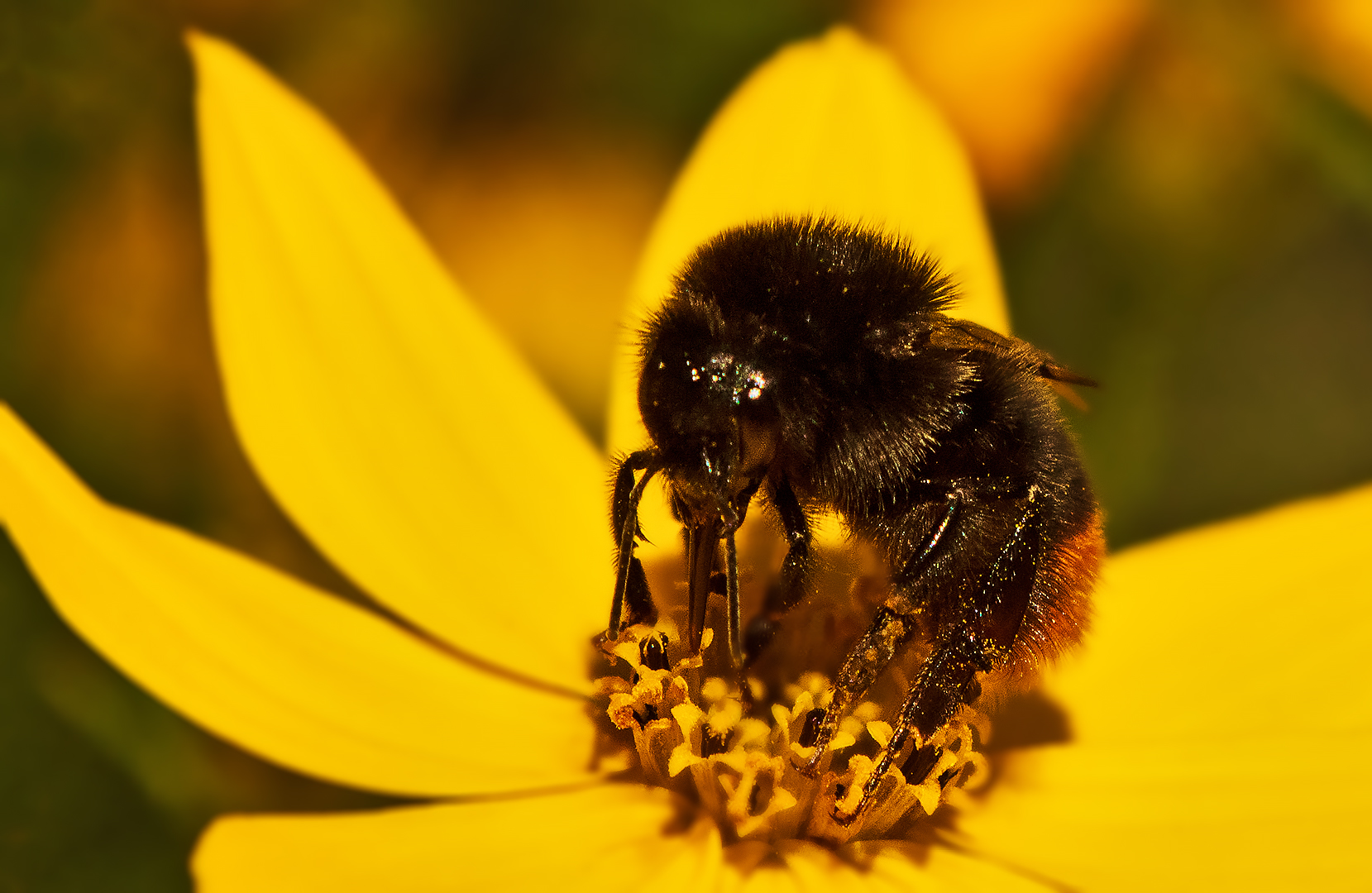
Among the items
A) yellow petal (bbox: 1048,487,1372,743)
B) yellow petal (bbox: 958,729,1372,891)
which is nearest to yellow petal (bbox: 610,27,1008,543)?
yellow petal (bbox: 1048,487,1372,743)

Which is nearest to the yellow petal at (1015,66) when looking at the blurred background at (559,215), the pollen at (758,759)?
the blurred background at (559,215)

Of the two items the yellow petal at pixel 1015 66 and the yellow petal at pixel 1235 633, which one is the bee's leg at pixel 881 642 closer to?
A: the yellow petal at pixel 1235 633

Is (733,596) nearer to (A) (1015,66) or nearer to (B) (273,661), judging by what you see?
(B) (273,661)

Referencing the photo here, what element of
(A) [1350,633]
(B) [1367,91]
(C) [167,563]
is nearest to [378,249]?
(C) [167,563]

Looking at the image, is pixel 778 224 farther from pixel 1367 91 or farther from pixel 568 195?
pixel 1367 91

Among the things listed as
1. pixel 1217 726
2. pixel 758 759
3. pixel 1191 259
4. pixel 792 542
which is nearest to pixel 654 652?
pixel 758 759

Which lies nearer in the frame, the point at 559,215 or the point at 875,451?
the point at 875,451
